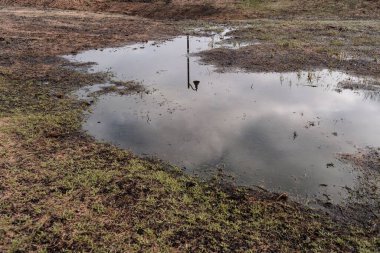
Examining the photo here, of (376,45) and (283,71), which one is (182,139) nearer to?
(283,71)

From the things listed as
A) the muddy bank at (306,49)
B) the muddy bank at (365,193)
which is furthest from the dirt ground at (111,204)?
the muddy bank at (306,49)

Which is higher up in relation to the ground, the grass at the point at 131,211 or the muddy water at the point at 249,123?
the muddy water at the point at 249,123

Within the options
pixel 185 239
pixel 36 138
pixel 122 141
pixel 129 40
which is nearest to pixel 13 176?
pixel 36 138

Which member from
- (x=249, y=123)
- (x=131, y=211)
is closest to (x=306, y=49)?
(x=249, y=123)

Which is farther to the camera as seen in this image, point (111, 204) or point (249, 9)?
point (249, 9)

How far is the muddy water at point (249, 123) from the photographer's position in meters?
7.52

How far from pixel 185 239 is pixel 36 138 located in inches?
196

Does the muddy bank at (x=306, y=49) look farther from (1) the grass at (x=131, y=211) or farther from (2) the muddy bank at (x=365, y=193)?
(1) the grass at (x=131, y=211)

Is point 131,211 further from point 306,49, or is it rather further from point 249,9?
point 249,9

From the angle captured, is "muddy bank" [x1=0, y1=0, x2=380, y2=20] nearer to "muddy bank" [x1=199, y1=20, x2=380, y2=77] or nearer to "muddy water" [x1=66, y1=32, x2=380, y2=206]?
"muddy bank" [x1=199, y1=20, x2=380, y2=77]

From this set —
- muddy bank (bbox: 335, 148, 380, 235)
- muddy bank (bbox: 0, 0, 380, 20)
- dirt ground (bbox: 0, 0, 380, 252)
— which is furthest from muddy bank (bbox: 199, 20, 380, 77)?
dirt ground (bbox: 0, 0, 380, 252)

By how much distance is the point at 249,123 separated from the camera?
31.8ft

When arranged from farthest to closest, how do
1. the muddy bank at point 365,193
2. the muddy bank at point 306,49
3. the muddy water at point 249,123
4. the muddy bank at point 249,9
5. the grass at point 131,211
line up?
the muddy bank at point 249,9 < the muddy bank at point 306,49 < the muddy water at point 249,123 < the muddy bank at point 365,193 < the grass at point 131,211

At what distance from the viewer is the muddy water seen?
7.52 metres
